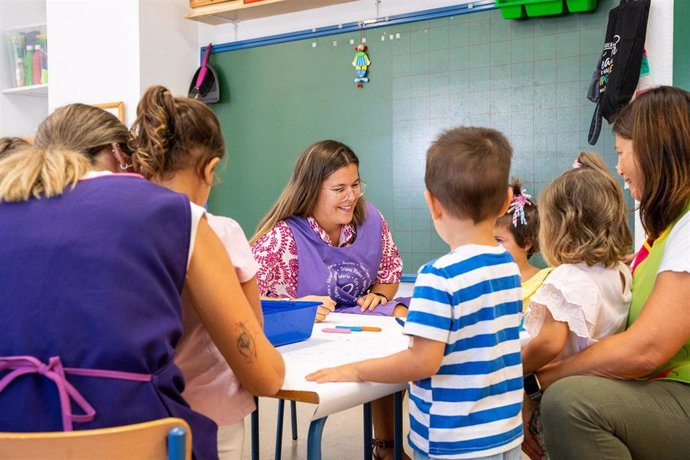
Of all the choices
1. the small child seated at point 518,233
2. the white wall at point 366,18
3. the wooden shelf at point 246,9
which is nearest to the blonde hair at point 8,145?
the small child seated at point 518,233

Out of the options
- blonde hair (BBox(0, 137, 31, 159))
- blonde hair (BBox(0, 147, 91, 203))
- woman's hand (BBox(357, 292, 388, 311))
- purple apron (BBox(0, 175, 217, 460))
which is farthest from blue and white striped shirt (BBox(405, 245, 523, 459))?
blonde hair (BBox(0, 137, 31, 159))

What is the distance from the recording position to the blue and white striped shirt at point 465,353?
4.22 feet

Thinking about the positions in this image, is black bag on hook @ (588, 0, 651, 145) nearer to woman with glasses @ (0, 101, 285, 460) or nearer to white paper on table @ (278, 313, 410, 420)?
white paper on table @ (278, 313, 410, 420)

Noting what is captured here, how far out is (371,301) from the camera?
2.47 m

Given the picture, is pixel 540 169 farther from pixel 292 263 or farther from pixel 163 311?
pixel 163 311

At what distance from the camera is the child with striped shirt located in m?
1.29

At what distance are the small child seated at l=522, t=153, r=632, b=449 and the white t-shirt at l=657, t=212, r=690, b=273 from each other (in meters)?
0.14

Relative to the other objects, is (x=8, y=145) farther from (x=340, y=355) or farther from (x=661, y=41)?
(x=661, y=41)

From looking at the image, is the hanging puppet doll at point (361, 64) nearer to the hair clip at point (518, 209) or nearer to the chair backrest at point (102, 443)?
the hair clip at point (518, 209)

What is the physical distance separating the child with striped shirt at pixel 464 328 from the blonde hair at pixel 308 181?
1.21 m

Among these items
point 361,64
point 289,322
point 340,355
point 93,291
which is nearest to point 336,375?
point 340,355

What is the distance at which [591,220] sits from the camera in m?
1.76

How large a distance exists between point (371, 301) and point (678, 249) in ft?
3.70

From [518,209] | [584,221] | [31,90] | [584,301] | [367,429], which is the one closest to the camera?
[584,301]
